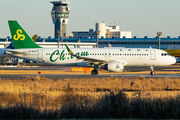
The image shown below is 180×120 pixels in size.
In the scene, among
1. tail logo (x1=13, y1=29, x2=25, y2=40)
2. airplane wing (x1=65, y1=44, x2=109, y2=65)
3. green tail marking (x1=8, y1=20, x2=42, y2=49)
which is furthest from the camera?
tail logo (x1=13, y1=29, x2=25, y2=40)

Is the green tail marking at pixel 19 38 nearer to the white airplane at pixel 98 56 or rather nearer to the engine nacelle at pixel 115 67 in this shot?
the white airplane at pixel 98 56

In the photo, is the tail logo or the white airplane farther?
the tail logo

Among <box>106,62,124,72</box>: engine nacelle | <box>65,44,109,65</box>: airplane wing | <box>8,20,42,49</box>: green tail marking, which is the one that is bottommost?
<box>106,62,124,72</box>: engine nacelle

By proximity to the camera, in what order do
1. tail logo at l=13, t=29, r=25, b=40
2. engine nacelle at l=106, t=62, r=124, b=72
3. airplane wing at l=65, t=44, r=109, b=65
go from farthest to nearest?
tail logo at l=13, t=29, r=25, b=40, airplane wing at l=65, t=44, r=109, b=65, engine nacelle at l=106, t=62, r=124, b=72

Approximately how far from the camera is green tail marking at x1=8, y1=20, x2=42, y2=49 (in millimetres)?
45434

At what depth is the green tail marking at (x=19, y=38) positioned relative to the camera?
149ft

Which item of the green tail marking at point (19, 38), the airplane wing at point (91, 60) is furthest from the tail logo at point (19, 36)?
the airplane wing at point (91, 60)

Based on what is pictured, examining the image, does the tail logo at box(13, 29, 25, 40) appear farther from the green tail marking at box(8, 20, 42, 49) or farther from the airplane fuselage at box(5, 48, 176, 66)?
the airplane fuselage at box(5, 48, 176, 66)

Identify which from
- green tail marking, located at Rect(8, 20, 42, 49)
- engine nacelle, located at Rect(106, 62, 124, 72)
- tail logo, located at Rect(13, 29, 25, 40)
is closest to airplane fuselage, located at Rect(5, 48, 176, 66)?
green tail marking, located at Rect(8, 20, 42, 49)

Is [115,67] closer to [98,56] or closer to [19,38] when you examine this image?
[98,56]

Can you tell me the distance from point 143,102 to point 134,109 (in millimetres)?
811

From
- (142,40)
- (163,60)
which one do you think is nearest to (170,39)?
(142,40)

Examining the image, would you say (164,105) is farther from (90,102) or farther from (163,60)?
(163,60)

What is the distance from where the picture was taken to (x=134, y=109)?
46.4ft
